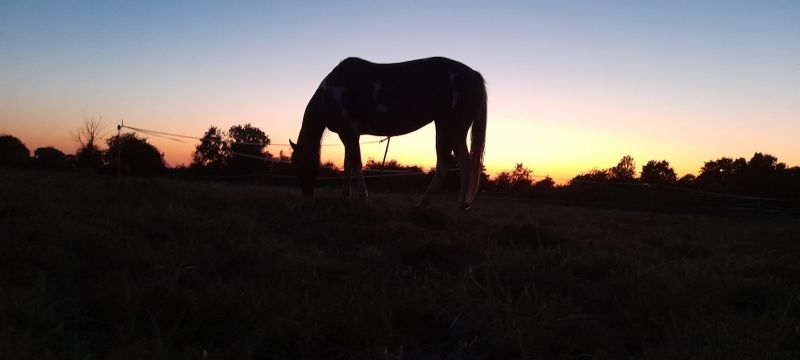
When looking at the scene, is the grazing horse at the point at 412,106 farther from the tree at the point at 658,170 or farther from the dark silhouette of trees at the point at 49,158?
the tree at the point at 658,170

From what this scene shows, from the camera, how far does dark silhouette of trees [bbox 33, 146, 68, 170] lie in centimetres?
1581

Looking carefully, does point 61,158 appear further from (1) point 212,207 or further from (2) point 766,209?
(2) point 766,209

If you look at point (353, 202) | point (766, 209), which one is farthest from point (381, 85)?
point (766, 209)

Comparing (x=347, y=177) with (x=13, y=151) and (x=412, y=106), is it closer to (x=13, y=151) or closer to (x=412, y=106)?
(x=412, y=106)

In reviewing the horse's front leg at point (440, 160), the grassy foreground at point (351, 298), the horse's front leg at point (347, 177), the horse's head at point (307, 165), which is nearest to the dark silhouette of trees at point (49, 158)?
the horse's head at point (307, 165)

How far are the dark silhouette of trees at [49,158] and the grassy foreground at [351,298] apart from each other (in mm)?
15161

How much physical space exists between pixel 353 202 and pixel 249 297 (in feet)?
10.3

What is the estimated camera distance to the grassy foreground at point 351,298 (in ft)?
5.37

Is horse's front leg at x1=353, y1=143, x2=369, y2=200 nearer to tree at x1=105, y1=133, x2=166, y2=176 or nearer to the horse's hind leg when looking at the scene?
the horse's hind leg

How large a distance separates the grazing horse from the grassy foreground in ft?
10.1

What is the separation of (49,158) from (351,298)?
19.0 meters

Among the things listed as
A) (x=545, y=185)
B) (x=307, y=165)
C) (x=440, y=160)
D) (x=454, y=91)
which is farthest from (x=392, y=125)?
(x=545, y=185)

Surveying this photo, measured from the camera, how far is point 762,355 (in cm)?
158

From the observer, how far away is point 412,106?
20.3 feet
